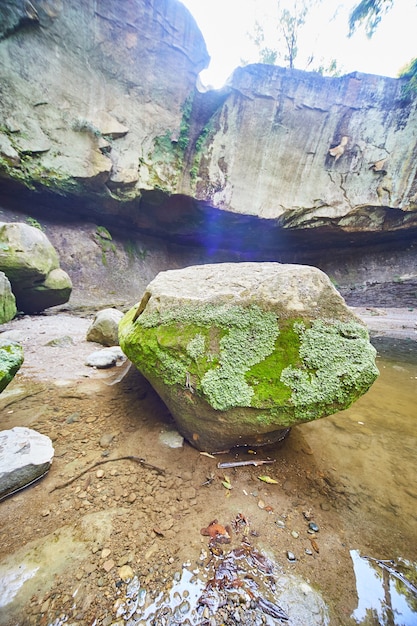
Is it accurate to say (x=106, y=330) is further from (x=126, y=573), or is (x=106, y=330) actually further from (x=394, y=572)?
(x=394, y=572)

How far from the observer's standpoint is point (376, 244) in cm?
1345

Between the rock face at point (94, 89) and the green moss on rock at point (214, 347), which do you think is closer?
the green moss on rock at point (214, 347)

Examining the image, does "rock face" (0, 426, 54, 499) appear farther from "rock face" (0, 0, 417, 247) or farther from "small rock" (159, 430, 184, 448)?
"rock face" (0, 0, 417, 247)

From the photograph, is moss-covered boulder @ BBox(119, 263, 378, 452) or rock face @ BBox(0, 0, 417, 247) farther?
rock face @ BBox(0, 0, 417, 247)

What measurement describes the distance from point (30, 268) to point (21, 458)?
4984mm

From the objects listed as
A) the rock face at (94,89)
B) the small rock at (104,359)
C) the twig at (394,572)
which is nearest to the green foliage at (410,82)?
the rock face at (94,89)

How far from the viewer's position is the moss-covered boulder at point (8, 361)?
1905 mm

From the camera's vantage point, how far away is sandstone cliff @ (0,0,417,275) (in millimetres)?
8516

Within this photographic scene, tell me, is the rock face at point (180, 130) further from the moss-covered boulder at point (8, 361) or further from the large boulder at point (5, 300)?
the moss-covered boulder at point (8, 361)

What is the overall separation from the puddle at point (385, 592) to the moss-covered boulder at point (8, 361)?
2.62 m

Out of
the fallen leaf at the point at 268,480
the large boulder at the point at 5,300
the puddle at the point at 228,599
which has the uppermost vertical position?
the large boulder at the point at 5,300

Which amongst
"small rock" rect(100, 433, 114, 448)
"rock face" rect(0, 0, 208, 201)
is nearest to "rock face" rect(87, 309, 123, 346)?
"small rock" rect(100, 433, 114, 448)

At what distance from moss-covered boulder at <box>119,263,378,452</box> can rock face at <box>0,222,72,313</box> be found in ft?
15.6

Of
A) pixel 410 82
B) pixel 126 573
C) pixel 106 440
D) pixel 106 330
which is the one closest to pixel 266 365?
pixel 126 573
